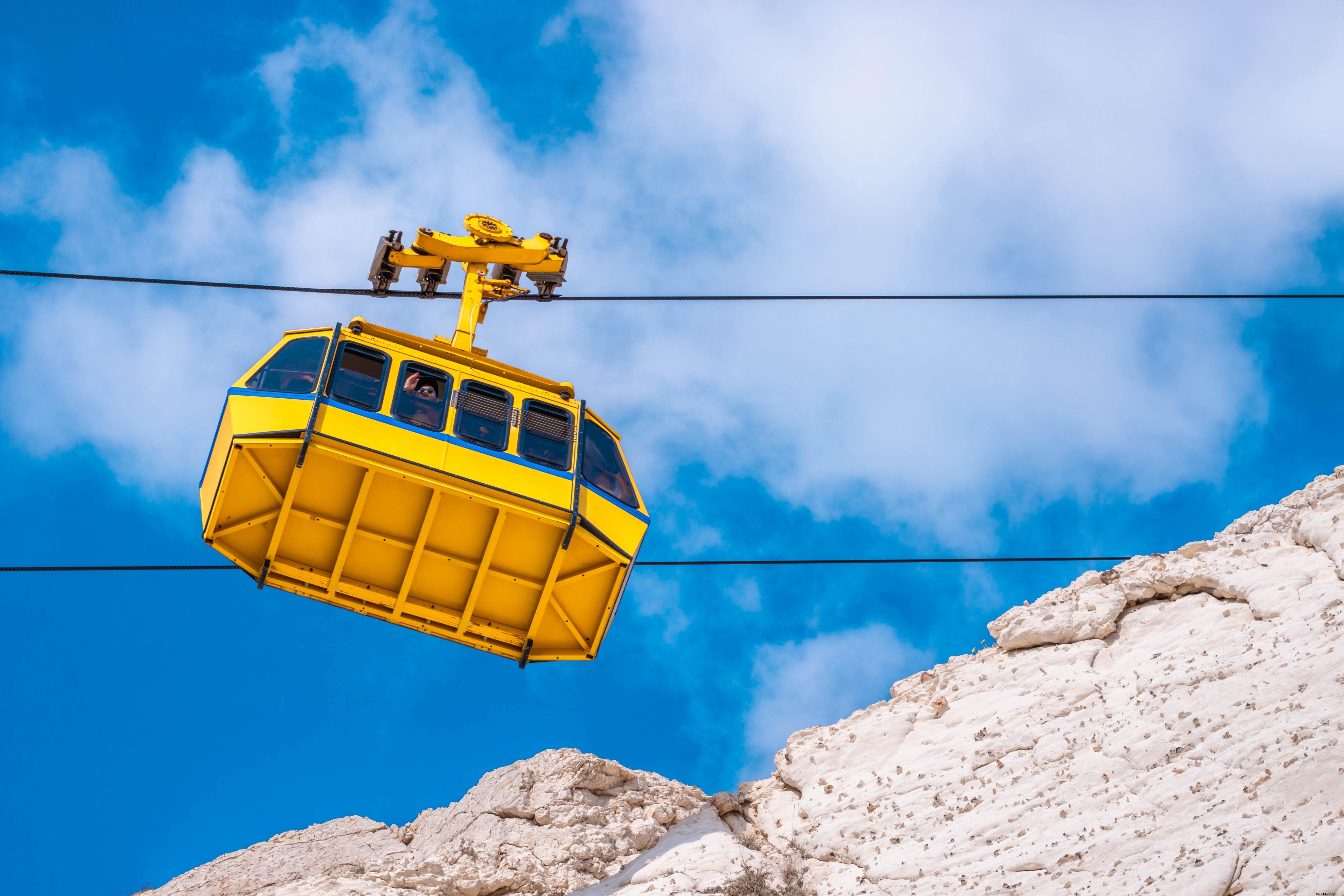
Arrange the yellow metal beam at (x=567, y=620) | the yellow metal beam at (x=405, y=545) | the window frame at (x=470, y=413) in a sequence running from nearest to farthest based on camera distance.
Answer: the window frame at (x=470, y=413), the yellow metal beam at (x=405, y=545), the yellow metal beam at (x=567, y=620)

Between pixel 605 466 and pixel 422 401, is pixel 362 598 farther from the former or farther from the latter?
pixel 605 466

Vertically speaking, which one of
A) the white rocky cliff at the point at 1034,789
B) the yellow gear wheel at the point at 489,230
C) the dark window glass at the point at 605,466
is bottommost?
the white rocky cliff at the point at 1034,789

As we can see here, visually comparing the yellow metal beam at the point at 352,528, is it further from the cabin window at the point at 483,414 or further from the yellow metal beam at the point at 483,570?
the yellow metal beam at the point at 483,570

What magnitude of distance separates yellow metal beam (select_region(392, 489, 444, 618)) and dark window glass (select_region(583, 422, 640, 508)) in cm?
185

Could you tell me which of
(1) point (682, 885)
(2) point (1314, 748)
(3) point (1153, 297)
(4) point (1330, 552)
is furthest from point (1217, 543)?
(1) point (682, 885)

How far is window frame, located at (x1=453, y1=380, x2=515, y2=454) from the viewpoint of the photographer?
14.5 meters

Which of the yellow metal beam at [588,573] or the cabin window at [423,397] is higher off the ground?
the cabin window at [423,397]

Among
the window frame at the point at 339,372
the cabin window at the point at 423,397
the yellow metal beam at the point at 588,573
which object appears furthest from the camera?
the yellow metal beam at the point at 588,573

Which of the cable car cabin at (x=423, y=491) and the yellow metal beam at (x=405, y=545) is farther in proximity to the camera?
the yellow metal beam at (x=405, y=545)

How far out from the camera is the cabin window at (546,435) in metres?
14.8

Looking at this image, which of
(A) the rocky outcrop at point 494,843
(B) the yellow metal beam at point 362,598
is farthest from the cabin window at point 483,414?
(A) the rocky outcrop at point 494,843

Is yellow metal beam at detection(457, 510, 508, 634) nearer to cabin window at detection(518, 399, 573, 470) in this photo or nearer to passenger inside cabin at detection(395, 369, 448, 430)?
cabin window at detection(518, 399, 573, 470)

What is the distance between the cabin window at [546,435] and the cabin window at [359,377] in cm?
178

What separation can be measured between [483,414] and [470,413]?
18cm
